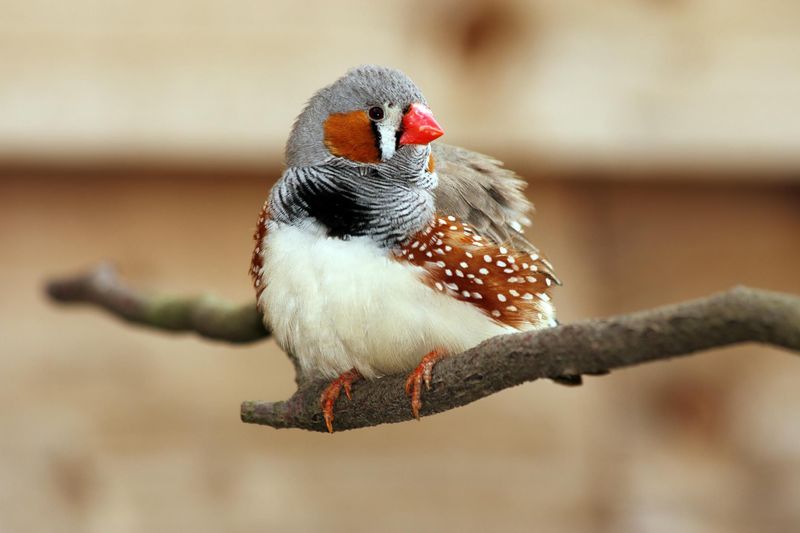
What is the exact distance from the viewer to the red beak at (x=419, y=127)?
1.42 meters

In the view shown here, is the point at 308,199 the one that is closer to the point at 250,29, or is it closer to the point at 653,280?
the point at 250,29

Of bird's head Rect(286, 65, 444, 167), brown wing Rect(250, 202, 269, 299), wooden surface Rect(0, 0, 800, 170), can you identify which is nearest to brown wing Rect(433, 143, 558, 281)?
bird's head Rect(286, 65, 444, 167)

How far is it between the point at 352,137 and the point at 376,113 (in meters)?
0.05

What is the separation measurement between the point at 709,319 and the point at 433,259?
655 mm

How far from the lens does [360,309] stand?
1.46 meters

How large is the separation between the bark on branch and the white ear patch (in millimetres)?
313

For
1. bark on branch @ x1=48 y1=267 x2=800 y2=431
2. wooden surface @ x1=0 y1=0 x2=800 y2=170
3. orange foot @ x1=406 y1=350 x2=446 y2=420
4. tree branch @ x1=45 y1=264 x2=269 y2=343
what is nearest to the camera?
bark on branch @ x1=48 y1=267 x2=800 y2=431

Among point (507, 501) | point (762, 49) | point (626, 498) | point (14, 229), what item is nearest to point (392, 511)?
point (507, 501)

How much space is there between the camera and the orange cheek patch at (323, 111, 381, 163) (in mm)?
1491

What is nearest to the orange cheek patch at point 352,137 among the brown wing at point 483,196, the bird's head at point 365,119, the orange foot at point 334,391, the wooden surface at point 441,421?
the bird's head at point 365,119

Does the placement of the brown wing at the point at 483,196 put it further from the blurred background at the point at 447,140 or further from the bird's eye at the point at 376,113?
Answer: the blurred background at the point at 447,140

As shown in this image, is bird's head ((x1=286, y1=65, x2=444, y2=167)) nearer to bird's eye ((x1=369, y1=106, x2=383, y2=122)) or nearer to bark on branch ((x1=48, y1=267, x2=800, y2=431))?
bird's eye ((x1=369, y1=106, x2=383, y2=122))

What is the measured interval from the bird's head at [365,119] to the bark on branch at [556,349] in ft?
1.03

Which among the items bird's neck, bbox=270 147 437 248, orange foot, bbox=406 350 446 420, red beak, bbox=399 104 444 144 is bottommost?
orange foot, bbox=406 350 446 420
